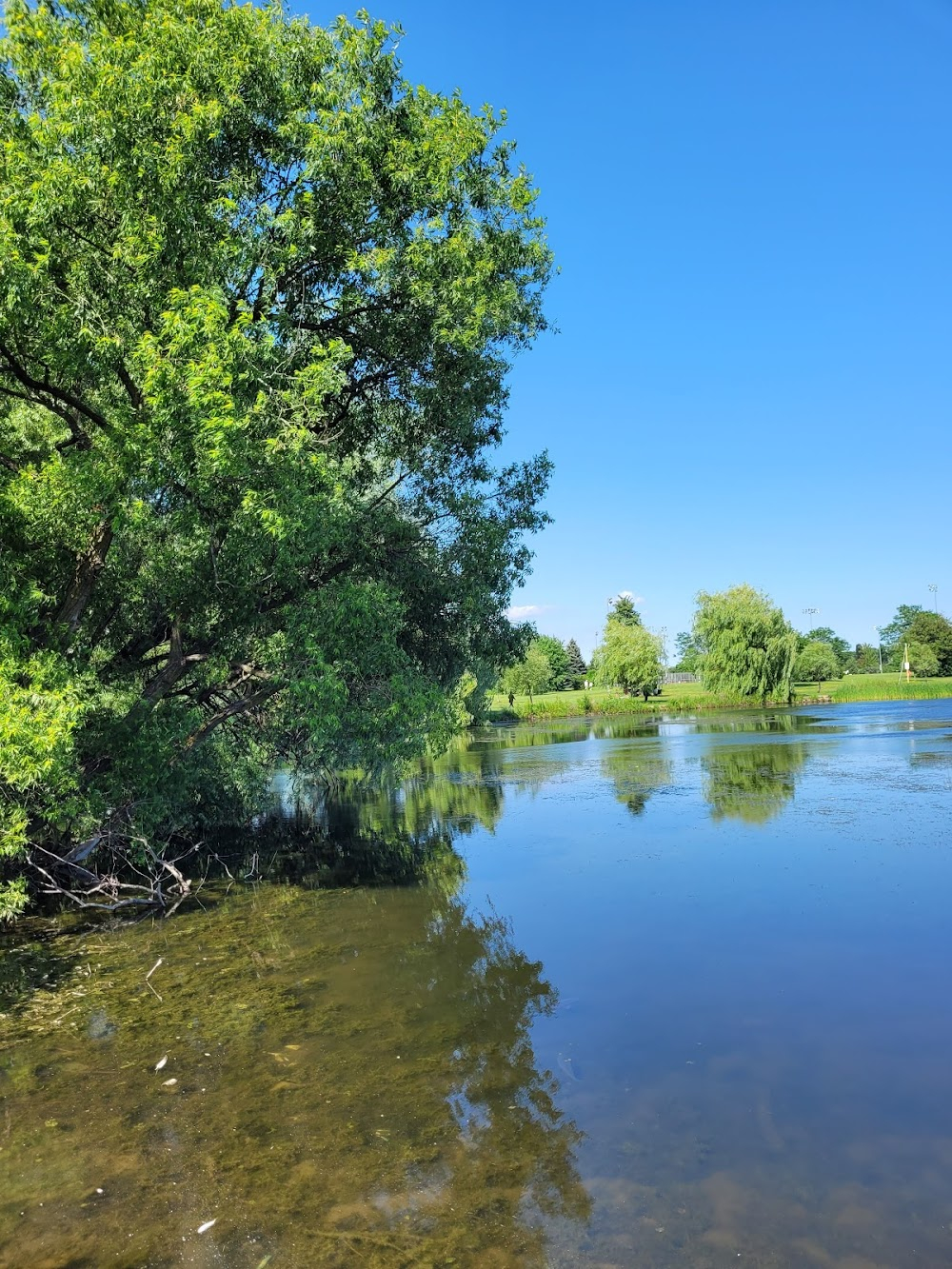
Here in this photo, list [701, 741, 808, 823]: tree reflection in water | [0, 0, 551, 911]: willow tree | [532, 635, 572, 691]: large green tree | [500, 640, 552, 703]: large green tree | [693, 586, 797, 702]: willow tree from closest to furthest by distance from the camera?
[0, 0, 551, 911]: willow tree
[701, 741, 808, 823]: tree reflection in water
[693, 586, 797, 702]: willow tree
[500, 640, 552, 703]: large green tree
[532, 635, 572, 691]: large green tree

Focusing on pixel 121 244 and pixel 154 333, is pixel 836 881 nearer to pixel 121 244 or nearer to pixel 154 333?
pixel 154 333

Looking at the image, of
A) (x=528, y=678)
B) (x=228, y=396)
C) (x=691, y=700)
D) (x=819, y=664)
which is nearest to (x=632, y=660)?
(x=691, y=700)

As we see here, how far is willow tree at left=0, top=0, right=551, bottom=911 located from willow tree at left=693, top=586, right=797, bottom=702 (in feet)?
155

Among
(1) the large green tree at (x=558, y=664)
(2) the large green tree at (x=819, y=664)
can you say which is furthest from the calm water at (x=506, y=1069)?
(1) the large green tree at (x=558, y=664)

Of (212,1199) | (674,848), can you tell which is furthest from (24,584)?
(674,848)

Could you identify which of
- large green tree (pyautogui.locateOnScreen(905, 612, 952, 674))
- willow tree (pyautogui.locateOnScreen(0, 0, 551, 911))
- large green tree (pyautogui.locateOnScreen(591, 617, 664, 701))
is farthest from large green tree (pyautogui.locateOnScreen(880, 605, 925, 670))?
willow tree (pyautogui.locateOnScreen(0, 0, 551, 911))

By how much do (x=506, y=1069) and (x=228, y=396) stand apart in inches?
319

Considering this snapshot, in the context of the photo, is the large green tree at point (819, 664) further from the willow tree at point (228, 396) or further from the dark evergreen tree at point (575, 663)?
the willow tree at point (228, 396)

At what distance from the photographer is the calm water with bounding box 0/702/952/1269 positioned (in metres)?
5.15

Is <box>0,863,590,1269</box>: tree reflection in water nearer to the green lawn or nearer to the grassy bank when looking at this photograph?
the green lawn

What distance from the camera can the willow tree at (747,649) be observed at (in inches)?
2377

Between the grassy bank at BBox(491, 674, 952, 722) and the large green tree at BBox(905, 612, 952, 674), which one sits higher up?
the large green tree at BBox(905, 612, 952, 674)

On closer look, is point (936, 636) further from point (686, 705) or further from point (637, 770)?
point (637, 770)

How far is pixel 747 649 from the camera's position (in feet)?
200
